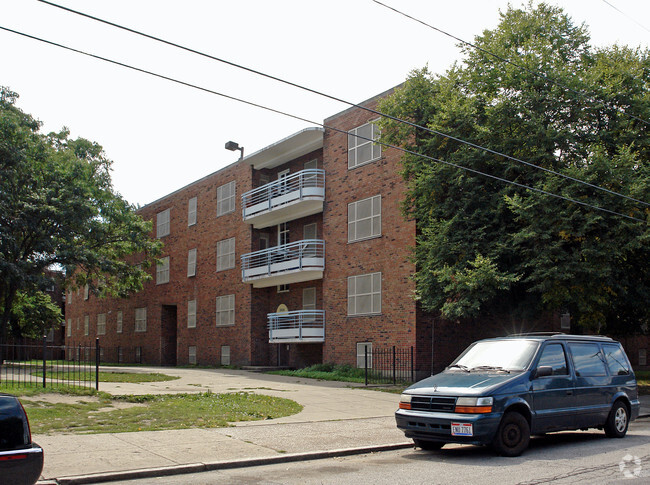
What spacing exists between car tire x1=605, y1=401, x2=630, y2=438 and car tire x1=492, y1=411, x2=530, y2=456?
2511 mm

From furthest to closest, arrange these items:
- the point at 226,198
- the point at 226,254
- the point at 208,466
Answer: the point at 226,198 < the point at 226,254 < the point at 208,466

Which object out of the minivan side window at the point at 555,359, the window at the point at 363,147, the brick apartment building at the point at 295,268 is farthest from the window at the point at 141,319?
the minivan side window at the point at 555,359

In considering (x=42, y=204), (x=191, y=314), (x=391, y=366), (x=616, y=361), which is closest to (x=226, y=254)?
(x=191, y=314)

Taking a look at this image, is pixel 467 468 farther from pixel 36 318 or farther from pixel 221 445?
pixel 36 318

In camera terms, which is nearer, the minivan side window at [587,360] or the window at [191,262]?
the minivan side window at [587,360]

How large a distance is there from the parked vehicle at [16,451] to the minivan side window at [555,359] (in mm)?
7250

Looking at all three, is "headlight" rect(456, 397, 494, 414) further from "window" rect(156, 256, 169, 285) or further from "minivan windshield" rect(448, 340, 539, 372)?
"window" rect(156, 256, 169, 285)

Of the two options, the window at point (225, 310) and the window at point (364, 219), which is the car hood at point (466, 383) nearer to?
the window at point (364, 219)

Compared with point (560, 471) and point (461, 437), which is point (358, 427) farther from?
point (560, 471)

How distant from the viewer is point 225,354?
3388 cm

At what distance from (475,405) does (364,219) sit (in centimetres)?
1730

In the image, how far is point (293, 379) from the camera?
23875 mm

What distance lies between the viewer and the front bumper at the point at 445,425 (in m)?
8.80

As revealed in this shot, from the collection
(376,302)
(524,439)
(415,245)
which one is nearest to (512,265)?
(415,245)
